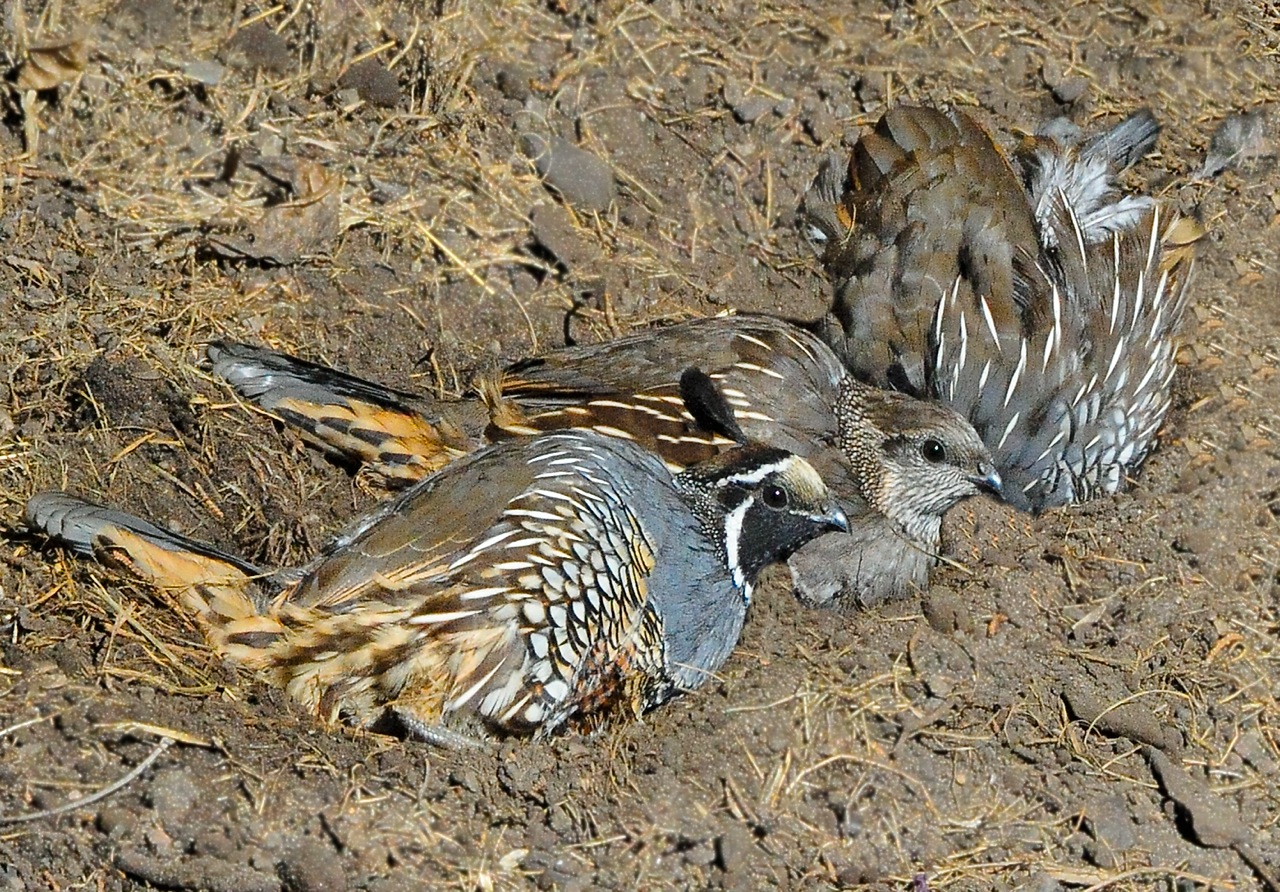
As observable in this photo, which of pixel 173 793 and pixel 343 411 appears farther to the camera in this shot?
pixel 343 411

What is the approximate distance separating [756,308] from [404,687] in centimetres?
256

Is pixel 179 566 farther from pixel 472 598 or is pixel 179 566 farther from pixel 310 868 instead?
pixel 310 868

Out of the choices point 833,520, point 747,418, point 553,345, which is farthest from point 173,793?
point 553,345

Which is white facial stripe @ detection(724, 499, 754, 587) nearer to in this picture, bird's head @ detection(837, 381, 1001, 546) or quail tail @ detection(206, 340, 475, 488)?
bird's head @ detection(837, 381, 1001, 546)

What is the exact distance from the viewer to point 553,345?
5574mm

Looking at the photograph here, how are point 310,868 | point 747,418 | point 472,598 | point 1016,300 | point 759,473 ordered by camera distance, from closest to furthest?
point 310,868
point 472,598
point 759,473
point 747,418
point 1016,300

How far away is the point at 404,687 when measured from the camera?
12.9ft

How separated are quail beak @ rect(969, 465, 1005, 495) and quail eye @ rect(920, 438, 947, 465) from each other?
0.41ft

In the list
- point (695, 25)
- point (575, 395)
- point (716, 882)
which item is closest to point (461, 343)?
point (575, 395)

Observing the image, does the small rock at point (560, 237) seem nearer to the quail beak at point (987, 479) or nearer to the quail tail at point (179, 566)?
the quail beak at point (987, 479)

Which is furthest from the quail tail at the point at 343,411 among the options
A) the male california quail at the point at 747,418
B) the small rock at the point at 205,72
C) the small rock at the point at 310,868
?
the small rock at the point at 310,868

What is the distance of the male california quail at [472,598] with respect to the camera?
12.9 ft

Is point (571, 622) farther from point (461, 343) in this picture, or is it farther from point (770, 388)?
point (461, 343)

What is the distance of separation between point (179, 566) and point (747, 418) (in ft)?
6.66
